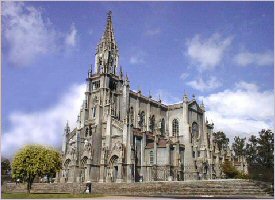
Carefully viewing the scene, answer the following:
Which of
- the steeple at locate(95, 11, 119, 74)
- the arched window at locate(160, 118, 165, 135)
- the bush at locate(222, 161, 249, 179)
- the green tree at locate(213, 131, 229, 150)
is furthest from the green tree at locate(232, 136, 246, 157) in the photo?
the steeple at locate(95, 11, 119, 74)

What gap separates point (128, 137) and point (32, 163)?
17.8m

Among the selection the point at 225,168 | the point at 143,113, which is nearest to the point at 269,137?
the point at 225,168

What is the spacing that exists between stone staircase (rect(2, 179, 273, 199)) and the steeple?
97.1 feet

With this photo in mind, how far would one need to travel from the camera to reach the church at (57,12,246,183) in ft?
176

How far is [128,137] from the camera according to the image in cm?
5319

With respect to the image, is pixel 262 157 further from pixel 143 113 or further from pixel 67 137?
pixel 67 137

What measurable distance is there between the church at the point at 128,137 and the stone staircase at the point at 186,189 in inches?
534

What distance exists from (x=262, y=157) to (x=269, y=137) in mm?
5373

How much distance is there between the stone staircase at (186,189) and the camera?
2609 centimetres

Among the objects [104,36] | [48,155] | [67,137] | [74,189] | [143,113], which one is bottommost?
[74,189]

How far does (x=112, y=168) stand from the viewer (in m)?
53.5

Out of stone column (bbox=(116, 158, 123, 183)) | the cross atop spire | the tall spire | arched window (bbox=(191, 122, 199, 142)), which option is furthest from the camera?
arched window (bbox=(191, 122, 199, 142))

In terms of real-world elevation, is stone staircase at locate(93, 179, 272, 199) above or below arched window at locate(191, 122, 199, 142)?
below

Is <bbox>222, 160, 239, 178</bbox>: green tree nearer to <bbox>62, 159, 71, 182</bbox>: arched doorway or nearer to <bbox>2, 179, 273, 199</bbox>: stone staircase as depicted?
<bbox>62, 159, 71, 182</bbox>: arched doorway
